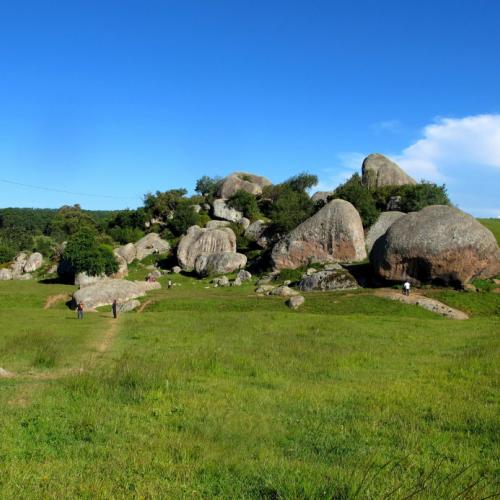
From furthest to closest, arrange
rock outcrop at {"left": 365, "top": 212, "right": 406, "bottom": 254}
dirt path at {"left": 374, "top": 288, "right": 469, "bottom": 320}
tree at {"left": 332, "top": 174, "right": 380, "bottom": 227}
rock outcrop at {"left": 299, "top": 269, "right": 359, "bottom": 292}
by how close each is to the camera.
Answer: tree at {"left": 332, "top": 174, "right": 380, "bottom": 227}
rock outcrop at {"left": 365, "top": 212, "right": 406, "bottom": 254}
rock outcrop at {"left": 299, "top": 269, "right": 359, "bottom": 292}
dirt path at {"left": 374, "top": 288, "right": 469, "bottom": 320}

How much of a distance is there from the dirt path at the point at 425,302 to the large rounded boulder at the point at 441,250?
10.4ft

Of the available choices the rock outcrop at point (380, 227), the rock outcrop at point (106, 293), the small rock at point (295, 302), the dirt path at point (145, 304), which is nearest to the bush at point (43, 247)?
the rock outcrop at point (106, 293)

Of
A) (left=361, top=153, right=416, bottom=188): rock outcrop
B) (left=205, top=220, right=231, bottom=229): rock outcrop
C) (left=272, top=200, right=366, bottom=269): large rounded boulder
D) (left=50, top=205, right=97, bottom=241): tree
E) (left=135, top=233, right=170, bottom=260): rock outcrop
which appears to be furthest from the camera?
(left=50, top=205, right=97, bottom=241): tree

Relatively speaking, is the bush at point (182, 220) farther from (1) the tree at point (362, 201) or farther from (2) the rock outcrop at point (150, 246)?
(1) the tree at point (362, 201)

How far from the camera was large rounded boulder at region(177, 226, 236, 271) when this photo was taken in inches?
2795

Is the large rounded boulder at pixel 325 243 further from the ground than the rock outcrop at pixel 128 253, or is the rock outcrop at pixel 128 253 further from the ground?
the large rounded boulder at pixel 325 243

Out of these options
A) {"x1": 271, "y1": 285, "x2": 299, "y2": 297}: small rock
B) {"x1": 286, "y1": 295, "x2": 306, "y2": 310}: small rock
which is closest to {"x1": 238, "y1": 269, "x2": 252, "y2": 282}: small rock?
{"x1": 271, "y1": 285, "x2": 299, "y2": 297}: small rock

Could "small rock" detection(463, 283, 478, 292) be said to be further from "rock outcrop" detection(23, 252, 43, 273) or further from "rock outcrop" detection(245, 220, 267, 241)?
"rock outcrop" detection(23, 252, 43, 273)

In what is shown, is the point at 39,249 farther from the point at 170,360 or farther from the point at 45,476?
the point at 45,476

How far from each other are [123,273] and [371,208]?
35553mm

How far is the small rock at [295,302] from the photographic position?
4044 centimetres

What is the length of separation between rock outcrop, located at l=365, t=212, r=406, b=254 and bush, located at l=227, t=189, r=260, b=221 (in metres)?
27.6

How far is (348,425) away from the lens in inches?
473

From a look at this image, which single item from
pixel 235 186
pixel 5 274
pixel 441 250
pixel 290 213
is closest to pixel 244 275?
pixel 290 213
